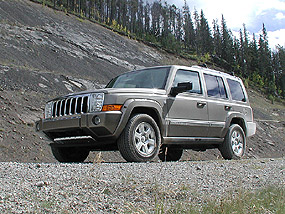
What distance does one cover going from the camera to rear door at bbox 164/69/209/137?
6.36 metres

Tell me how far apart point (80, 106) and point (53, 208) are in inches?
125

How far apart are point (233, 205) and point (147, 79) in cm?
424

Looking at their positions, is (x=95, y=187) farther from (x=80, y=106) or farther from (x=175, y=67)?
(x=175, y=67)

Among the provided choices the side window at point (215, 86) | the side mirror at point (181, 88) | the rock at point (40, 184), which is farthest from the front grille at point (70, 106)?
the side window at point (215, 86)

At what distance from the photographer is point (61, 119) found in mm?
5750

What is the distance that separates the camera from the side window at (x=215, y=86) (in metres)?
7.57

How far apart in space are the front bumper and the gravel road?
1.02 meters

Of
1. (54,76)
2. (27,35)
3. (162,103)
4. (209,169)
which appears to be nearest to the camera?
(209,169)

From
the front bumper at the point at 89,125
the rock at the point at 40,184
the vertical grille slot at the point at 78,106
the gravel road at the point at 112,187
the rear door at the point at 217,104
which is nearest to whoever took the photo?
the gravel road at the point at 112,187

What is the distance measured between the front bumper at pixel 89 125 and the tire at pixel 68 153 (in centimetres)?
92

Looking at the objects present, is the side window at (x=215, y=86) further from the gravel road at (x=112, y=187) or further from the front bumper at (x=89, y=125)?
the gravel road at (x=112, y=187)

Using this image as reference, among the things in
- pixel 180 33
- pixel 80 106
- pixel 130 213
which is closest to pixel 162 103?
pixel 80 106

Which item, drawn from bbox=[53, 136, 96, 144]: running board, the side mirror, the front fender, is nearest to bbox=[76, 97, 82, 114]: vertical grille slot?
bbox=[53, 136, 96, 144]: running board

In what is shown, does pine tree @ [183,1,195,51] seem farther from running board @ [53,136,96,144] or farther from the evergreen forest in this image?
running board @ [53,136,96,144]
